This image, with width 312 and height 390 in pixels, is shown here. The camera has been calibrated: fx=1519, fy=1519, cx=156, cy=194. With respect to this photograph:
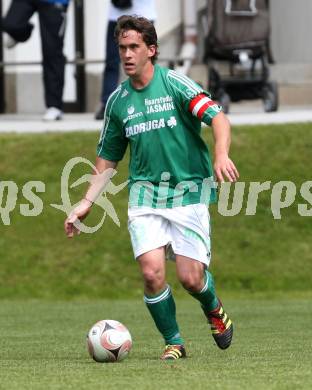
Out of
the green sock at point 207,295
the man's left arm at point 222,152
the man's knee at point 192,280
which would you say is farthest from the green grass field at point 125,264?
the man's left arm at point 222,152

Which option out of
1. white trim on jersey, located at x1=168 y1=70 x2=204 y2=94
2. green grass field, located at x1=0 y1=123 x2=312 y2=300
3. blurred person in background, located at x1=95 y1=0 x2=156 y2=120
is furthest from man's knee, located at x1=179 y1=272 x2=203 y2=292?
blurred person in background, located at x1=95 y1=0 x2=156 y2=120

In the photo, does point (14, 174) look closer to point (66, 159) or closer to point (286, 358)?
point (66, 159)

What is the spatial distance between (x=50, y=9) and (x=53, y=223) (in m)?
2.67

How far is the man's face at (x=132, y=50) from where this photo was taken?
8.59 m

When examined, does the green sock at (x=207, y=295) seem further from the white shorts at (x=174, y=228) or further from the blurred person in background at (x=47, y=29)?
the blurred person in background at (x=47, y=29)

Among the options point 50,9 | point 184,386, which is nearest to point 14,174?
point 50,9

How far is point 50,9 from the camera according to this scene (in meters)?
17.3

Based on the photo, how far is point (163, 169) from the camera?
28.6 ft

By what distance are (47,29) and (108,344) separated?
944 centimetres

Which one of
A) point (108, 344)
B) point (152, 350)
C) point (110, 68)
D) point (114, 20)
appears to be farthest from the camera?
point (110, 68)

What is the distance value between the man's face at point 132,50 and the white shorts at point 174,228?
2.64 ft

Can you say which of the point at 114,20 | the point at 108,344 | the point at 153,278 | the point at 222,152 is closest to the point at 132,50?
the point at 222,152

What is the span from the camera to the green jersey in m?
8.66

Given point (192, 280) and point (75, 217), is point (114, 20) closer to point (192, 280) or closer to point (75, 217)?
point (75, 217)
